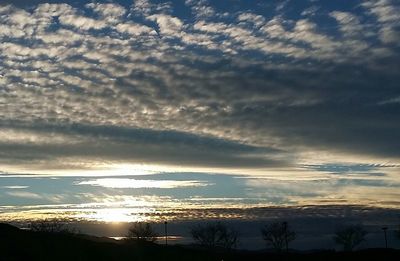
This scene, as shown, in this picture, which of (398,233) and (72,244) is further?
(398,233)

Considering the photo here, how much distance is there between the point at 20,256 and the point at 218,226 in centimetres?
10768

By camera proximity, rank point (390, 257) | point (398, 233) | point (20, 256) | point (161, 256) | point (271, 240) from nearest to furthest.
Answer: point (20, 256)
point (161, 256)
point (390, 257)
point (398, 233)
point (271, 240)

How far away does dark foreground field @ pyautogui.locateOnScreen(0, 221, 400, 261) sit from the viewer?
6962cm

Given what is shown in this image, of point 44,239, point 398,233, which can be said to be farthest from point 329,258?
point 398,233

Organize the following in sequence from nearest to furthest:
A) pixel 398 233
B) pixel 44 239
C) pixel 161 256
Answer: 1. pixel 44 239
2. pixel 161 256
3. pixel 398 233

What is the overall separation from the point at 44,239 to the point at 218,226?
96378mm

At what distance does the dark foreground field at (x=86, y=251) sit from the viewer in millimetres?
69625

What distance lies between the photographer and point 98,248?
8025cm

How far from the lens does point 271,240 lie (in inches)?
6624

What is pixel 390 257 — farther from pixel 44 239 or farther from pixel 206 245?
pixel 206 245

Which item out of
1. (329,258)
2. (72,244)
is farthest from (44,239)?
(329,258)

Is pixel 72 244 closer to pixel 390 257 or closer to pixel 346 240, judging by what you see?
pixel 390 257

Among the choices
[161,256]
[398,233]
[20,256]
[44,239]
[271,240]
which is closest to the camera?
[20,256]

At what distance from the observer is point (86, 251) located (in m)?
76.9
